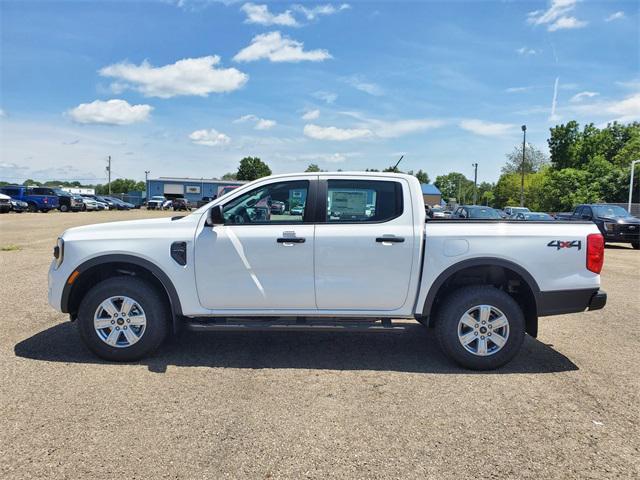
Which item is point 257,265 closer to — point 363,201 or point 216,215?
point 216,215

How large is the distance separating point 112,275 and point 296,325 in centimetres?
198

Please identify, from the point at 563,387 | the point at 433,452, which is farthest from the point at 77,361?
the point at 563,387

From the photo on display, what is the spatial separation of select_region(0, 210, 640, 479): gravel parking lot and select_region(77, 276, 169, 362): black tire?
144mm

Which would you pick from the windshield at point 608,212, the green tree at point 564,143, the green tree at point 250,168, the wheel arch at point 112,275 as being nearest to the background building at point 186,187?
the green tree at point 250,168

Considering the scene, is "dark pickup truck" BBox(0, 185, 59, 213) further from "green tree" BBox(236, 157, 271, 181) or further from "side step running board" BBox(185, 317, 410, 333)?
"green tree" BBox(236, 157, 271, 181)

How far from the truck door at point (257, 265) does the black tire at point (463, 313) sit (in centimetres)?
128

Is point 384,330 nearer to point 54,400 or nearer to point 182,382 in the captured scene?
point 182,382

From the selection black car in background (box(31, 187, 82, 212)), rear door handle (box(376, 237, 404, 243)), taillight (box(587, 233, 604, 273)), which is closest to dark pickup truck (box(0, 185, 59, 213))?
black car in background (box(31, 187, 82, 212))

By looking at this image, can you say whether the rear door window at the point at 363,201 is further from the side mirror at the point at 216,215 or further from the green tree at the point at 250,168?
the green tree at the point at 250,168

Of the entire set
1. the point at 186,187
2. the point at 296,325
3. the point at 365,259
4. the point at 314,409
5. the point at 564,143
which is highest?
the point at 564,143

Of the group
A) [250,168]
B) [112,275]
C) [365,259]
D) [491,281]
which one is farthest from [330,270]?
[250,168]

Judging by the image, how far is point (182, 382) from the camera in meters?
4.22

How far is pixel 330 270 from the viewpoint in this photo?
4.50 m

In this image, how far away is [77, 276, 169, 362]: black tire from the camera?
455 cm
